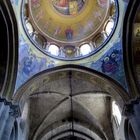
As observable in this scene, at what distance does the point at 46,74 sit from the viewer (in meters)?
13.5

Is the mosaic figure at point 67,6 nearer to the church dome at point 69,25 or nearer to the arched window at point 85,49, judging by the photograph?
the church dome at point 69,25

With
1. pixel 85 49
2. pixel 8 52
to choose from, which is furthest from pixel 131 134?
pixel 8 52

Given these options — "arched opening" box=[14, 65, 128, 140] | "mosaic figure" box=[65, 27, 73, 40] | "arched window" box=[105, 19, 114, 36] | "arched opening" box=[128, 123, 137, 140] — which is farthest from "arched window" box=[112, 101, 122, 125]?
"mosaic figure" box=[65, 27, 73, 40]

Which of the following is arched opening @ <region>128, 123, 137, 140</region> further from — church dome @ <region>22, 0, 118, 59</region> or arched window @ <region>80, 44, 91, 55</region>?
arched window @ <region>80, 44, 91, 55</region>

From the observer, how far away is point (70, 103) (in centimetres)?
1644

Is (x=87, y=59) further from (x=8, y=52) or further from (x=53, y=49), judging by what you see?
(x=8, y=52)

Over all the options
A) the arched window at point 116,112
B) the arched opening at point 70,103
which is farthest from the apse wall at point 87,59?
the arched window at point 116,112

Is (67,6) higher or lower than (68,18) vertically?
higher

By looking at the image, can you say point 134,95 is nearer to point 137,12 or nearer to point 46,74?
point 137,12

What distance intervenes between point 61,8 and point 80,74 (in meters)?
5.21

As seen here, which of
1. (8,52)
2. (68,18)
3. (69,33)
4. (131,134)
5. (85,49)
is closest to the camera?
(8,52)

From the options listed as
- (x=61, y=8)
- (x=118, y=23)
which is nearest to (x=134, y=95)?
(x=118, y=23)

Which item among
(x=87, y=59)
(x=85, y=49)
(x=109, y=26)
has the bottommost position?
(x=87, y=59)

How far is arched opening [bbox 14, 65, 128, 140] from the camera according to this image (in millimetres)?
13789
